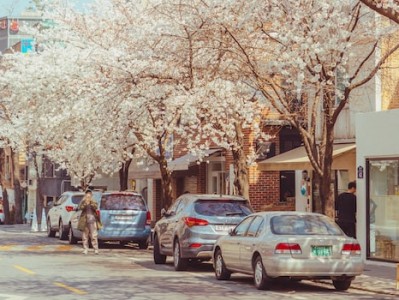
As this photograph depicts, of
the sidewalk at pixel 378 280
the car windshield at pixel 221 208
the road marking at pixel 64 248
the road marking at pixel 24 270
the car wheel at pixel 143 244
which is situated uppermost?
the car windshield at pixel 221 208

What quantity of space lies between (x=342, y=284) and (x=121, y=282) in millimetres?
3992

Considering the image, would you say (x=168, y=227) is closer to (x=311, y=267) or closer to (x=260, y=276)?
(x=260, y=276)

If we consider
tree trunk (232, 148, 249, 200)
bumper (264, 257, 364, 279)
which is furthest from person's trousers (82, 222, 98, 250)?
bumper (264, 257, 364, 279)

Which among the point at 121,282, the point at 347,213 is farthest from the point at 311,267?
the point at 347,213

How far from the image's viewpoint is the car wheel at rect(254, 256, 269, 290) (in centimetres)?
1797

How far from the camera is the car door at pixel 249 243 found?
1859cm

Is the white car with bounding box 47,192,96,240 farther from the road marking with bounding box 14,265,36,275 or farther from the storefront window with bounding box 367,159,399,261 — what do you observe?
the storefront window with bounding box 367,159,399,261

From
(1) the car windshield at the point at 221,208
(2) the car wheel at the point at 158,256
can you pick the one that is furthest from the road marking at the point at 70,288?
(2) the car wheel at the point at 158,256

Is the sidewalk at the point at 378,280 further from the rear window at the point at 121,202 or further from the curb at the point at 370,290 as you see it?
the rear window at the point at 121,202

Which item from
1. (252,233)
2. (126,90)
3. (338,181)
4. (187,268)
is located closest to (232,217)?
(187,268)

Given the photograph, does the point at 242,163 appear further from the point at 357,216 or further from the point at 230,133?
the point at 357,216

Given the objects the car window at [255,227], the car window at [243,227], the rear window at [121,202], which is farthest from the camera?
the rear window at [121,202]

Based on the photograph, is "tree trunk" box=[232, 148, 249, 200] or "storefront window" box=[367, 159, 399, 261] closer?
"storefront window" box=[367, 159, 399, 261]

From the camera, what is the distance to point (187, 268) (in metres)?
23.1
